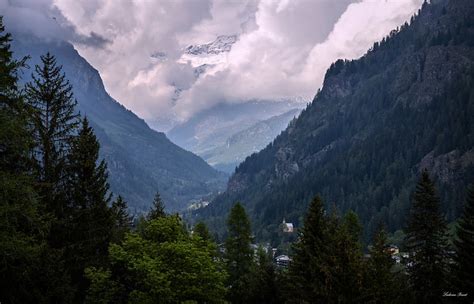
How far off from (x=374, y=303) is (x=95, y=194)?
2161cm

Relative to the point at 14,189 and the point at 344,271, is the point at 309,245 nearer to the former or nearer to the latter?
the point at 344,271

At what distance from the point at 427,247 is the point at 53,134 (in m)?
34.0

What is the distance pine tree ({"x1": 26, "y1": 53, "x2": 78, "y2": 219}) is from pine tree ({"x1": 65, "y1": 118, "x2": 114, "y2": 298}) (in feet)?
2.53

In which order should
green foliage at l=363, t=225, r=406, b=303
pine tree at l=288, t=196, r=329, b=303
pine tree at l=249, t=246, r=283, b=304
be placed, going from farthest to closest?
1. pine tree at l=249, t=246, r=283, b=304
2. pine tree at l=288, t=196, r=329, b=303
3. green foliage at l=363, t=225, r=406, b=303

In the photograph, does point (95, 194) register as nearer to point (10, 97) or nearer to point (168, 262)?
point (168, 262)

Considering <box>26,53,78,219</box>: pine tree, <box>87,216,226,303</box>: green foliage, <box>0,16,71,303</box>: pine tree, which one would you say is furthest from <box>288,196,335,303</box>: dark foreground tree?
<box>0,16,71,303</box>: pine tree

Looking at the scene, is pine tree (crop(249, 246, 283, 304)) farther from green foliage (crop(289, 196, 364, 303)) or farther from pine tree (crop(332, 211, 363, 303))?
pine tree (crop(332, 211, 363, 303))

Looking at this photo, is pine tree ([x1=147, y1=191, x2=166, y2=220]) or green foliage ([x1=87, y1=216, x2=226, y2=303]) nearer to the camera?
green foliage ([x1=87, y1=216, x2=226, y2=303])

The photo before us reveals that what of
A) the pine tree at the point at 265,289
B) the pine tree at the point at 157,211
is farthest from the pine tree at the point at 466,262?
the pine tree at the point at 157,211

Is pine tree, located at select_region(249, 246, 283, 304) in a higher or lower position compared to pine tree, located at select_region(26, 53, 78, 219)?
lower

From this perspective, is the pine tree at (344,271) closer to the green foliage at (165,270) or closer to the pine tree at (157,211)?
the green foliage at (165,270)

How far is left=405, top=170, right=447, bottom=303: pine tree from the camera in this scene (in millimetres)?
Answer: 42969

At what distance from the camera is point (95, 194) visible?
36188 millimetres

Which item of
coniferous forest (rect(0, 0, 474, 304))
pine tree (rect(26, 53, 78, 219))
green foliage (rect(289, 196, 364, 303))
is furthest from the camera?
pine tree (rect(26, 53, 78, 219))
